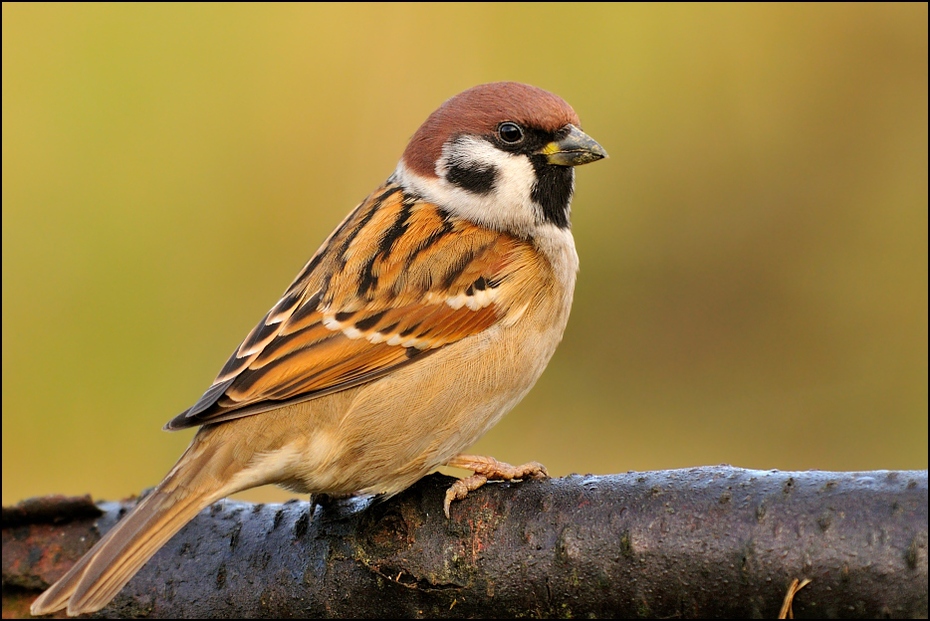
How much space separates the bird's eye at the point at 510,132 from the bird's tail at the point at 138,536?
137 cm

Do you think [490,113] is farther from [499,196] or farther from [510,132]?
[499,196]

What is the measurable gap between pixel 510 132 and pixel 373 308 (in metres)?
0.78

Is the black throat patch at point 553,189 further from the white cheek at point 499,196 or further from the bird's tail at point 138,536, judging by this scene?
the bird's tail at point 138,536

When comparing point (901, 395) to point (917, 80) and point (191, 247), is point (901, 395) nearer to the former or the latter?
point (917, 80)

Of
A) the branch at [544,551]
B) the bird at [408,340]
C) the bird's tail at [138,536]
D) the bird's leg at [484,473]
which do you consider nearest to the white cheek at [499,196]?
the bird at [408,340]

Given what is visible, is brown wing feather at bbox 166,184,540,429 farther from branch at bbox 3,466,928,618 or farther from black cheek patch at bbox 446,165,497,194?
branch at bbox 3,466,928,618

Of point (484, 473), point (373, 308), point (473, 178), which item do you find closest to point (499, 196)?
point (473, 178)

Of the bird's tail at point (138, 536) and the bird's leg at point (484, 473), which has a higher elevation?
the bird's leg at point (484, 473)

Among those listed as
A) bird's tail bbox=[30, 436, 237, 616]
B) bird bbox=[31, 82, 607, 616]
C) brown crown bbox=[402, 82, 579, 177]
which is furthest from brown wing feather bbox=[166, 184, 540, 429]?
brown crown bbox=[402, 82, 579, 177]

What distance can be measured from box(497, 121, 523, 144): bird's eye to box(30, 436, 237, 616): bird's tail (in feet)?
4.49

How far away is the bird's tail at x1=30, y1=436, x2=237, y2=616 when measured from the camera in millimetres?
2426

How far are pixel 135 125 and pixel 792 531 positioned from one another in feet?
14.6

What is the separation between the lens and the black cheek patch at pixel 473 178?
3.34m

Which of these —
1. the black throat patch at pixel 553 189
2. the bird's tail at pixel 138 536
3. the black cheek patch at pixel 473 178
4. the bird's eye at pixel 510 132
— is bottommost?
the bird's tail at pixel 138 536
